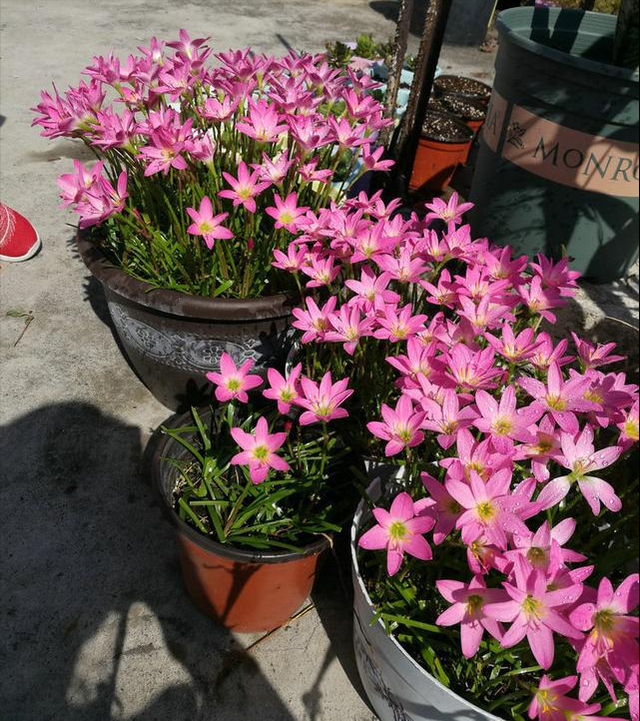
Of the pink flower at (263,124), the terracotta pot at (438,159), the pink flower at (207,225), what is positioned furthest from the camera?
the terracotta pot at (438,159)

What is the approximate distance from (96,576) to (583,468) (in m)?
1.35

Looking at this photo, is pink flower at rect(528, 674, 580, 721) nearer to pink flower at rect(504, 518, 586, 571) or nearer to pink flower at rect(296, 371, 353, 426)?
pink flower at rect(504, 518, 586, 571)

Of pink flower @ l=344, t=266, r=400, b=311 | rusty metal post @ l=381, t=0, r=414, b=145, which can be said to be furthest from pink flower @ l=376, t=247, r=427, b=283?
rusty metal post @ l=381, t=0, r=414, b=145

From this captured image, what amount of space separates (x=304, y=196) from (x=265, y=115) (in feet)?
1.37

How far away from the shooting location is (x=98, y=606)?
156cm

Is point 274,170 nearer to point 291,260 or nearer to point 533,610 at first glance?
point 291,260

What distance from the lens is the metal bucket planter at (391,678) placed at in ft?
3.26

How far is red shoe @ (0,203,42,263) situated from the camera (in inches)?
103

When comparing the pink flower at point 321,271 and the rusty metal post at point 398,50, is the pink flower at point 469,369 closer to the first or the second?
the pink flower at point 321,271

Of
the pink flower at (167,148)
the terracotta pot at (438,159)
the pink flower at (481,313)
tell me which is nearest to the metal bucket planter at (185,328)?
the pink flower at (167,148)

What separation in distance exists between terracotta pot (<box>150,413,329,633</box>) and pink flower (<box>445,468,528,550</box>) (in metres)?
0.53

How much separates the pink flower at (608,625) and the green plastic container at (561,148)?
1.63m

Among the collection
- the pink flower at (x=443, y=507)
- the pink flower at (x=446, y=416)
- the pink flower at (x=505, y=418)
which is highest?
the pink flower at (x=505, y=418)

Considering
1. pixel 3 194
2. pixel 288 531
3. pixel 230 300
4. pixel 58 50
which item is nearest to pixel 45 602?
pixel 288 531
